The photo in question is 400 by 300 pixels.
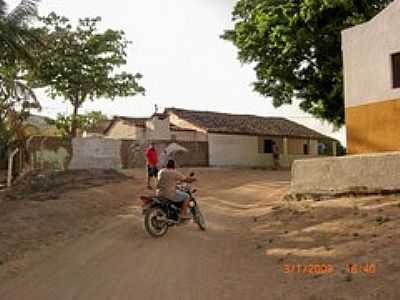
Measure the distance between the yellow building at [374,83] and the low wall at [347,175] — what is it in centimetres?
161

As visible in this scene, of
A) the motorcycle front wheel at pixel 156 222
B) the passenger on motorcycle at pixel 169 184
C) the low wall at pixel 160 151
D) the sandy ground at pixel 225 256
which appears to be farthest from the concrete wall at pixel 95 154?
the motorcycle front wheel at pixel 156 222

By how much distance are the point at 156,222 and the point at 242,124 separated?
31500 millimetres

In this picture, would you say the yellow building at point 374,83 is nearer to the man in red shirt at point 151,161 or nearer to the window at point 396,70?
the window at point 396,70

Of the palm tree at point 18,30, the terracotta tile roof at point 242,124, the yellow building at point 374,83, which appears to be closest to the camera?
the yellow building at point 374,83

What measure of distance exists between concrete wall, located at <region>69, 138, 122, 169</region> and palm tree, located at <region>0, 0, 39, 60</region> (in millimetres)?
13419

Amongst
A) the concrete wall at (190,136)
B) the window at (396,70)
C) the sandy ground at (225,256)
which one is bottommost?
the sandy ground at (225,256)

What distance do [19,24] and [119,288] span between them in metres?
11.5

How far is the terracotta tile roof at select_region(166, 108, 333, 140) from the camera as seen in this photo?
3981cm

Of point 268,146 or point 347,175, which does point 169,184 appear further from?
point 268,146

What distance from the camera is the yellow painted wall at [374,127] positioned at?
565 inches

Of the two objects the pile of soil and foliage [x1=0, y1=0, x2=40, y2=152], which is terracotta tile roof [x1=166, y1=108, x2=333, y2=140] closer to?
the pile of soil

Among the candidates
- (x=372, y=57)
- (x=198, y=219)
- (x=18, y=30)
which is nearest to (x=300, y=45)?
(x=372, y=57)

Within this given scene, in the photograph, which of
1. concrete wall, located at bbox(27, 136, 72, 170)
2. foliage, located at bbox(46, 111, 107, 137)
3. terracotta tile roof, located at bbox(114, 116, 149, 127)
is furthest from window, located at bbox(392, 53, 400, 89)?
foliage, located at bbox(46, 111, 107, 137)

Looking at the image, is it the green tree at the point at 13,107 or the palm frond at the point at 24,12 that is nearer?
the palm frond at the point at 24,12
